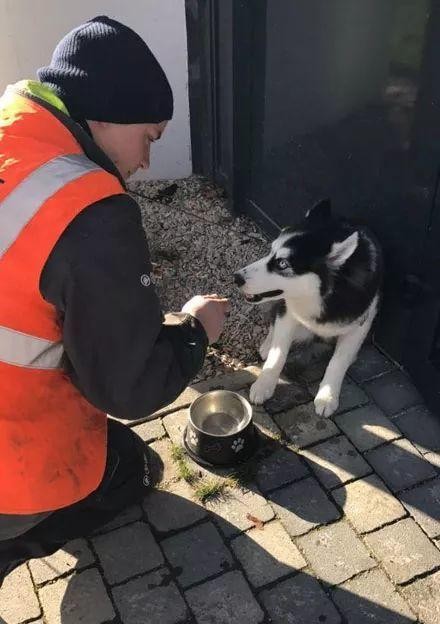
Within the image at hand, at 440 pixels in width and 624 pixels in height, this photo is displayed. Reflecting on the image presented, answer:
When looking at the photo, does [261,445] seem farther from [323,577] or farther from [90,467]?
[90,467]

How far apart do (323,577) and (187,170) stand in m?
3.95

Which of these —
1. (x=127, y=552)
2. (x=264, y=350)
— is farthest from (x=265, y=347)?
(x=127, y=552)

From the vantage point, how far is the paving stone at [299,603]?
103 inches

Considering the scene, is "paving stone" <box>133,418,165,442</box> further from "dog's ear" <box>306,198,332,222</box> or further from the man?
"dog's ear" <box>306,198,332,222</box>

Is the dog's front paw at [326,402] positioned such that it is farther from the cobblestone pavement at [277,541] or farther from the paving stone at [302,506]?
the paving stone at [302,506]

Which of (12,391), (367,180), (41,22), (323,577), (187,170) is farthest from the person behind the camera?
(187,170)

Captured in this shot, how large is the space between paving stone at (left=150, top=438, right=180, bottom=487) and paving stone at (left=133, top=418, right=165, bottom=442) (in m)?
0.04

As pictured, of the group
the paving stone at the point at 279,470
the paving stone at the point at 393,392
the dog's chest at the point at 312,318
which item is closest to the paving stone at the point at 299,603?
the paving stone at the point at 279,470

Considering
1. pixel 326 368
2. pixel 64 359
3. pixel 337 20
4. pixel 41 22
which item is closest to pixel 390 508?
pixel 326 368

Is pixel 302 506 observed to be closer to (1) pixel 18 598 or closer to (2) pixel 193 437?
(2) pixel 193 437

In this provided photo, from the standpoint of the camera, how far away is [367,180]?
3.59 metres

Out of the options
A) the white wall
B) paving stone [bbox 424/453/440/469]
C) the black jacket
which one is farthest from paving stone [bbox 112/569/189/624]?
the white wall

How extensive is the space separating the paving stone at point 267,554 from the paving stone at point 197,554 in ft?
0.27

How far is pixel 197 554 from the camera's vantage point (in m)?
2.86
